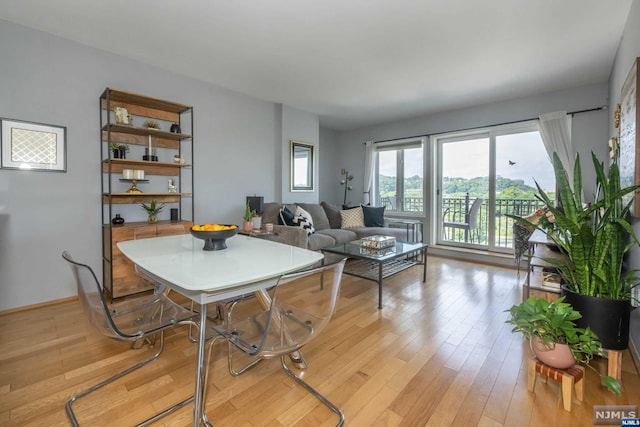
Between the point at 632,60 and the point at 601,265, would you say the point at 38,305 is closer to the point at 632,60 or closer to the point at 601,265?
the point at 601,265

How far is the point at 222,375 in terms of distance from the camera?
168 cm

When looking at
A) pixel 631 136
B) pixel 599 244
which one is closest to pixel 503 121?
pixel 631 136

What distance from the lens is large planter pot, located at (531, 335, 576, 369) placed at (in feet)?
4.75

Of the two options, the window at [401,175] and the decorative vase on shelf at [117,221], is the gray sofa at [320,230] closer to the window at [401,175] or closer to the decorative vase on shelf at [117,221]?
the window at [401,175]

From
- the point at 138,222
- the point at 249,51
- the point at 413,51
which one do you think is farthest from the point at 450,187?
the point at 138,222

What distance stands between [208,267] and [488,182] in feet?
14.9

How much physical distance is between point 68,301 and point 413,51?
4203 millimetres

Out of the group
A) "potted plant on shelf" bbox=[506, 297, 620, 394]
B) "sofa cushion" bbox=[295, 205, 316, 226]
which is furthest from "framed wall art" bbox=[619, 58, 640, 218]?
"sofa cushion" bbox=[295, 205, 316, 226]

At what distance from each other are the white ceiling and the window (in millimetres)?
1508

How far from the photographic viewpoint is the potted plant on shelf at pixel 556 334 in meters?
1.41

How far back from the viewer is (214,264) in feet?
4.52

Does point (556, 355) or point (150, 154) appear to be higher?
point (150, 154)

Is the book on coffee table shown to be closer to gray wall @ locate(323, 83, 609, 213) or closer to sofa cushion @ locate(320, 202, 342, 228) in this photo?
sofa cushion @ locate(320, 202, 342, 228)

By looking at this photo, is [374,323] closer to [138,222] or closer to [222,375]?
[222,375]
